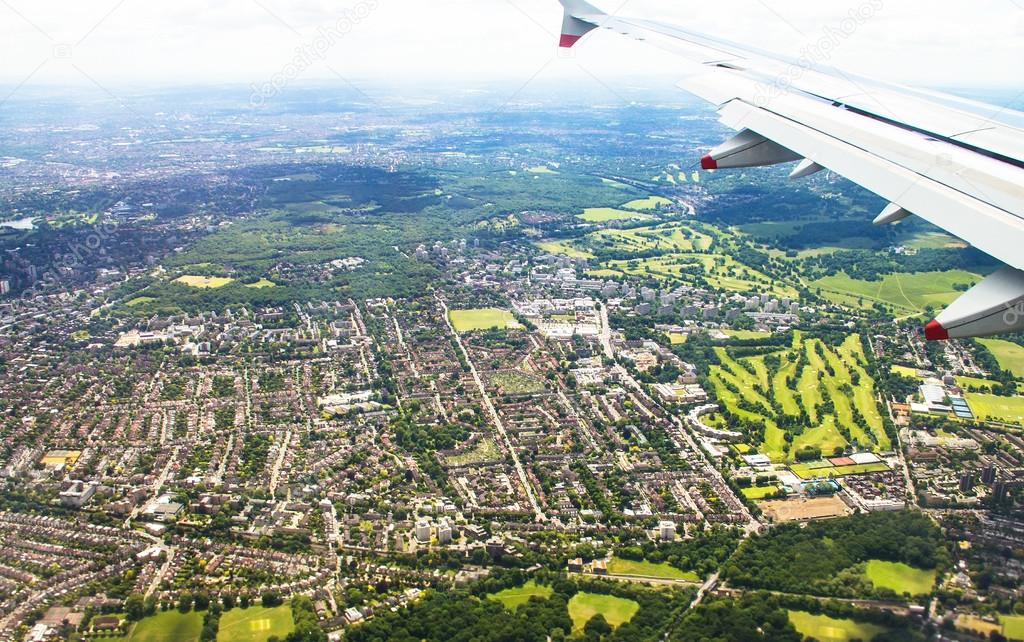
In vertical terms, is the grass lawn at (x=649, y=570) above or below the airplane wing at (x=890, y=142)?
below

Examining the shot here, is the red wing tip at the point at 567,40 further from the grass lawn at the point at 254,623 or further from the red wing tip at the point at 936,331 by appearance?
the grass lawn at the point at 254,623

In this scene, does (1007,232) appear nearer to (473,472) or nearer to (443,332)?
(473,472)

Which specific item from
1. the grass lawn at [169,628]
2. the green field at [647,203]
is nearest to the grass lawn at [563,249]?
the green field at [647,203]

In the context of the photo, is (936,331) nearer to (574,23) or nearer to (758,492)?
(574,23)

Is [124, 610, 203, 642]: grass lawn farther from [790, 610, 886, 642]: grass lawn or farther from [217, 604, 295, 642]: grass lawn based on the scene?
[790, 610, 886, 642]: grass lawn

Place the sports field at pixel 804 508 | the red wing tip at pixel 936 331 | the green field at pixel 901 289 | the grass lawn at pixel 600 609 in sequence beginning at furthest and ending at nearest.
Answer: the green field at pixel 901 289 → the sports field at pixel 804 508 → the grass lawn at pixel 600 609 → the red wing tip at pixel 936 331

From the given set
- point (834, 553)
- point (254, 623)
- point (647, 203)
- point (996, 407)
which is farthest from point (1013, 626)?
point (647, 203)
